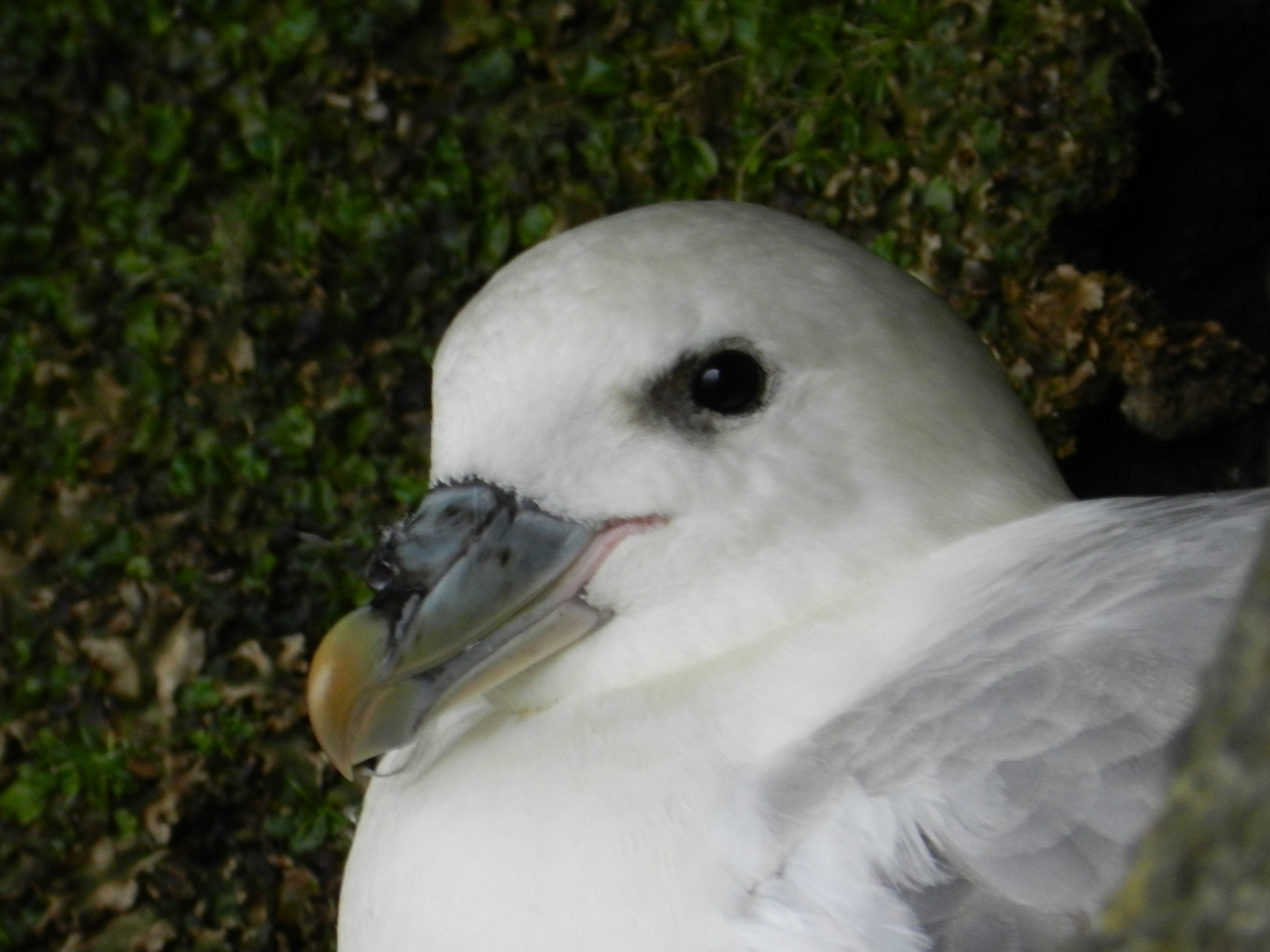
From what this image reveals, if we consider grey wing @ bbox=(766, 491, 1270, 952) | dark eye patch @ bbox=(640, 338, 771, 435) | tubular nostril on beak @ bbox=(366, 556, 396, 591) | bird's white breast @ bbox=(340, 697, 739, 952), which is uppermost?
dark eye patch @ bbox=(640, 338, 771, 435)

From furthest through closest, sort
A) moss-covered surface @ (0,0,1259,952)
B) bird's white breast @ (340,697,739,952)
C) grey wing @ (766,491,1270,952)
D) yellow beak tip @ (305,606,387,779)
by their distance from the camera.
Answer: moss-covered surface @ (0,0,1259,952) → yellow beak tip @ (305,606,387,779) → bird's white breast @ (340,697,739,952) → grey wing @ (766,491,1270,952)

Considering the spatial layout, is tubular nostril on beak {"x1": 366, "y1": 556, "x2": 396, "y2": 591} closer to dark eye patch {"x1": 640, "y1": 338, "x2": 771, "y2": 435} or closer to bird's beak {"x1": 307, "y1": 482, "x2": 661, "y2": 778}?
bird's beak {"x1": 307, "y1": 482, "x2": 661, "y2": 778}

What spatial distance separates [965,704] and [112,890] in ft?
7.62

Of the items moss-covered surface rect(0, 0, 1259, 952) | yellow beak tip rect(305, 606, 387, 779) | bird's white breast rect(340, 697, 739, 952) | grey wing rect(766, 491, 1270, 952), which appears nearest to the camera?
grey wing rect(766, 491, 1270, 952)

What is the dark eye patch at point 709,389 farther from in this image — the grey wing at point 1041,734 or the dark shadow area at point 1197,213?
the dark shadow area at point 1197,213

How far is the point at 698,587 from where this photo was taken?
161 cm

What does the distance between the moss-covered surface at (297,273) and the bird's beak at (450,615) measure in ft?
5.21

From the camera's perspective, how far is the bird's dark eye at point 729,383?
160 centimetres

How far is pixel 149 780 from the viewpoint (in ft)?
10.0

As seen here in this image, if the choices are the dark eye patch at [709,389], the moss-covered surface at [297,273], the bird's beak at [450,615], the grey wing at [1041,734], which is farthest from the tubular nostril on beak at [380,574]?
the moss-covered surface at [297,273]

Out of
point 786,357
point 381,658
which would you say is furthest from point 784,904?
point 786,357

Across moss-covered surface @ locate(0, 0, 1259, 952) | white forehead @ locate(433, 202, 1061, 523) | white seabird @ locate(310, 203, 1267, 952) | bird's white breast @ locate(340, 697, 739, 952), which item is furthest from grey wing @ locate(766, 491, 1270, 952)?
moss-covered surface @ locate(0, 0, 1259, 952)

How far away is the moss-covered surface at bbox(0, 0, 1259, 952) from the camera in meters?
3.04

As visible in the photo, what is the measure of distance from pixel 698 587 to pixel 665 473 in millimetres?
140
